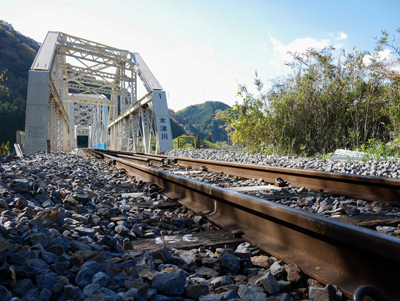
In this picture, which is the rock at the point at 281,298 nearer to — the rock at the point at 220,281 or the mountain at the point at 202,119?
the rock at the point at 220,281

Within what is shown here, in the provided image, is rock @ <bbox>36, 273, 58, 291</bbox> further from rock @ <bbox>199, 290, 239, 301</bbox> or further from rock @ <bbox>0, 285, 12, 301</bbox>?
rock @ <bbox>199, 290, 239, 301</bbox>

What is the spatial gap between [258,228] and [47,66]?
1206 centimetres

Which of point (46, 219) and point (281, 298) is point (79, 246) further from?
point (281, 298)

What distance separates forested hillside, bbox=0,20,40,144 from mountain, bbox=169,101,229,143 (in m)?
57.5

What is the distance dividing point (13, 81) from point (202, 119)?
267ft

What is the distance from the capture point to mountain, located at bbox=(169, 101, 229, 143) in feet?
369

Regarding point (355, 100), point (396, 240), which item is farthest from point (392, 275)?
point (355, 100)

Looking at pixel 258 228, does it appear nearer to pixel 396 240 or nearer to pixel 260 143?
pixel 396 240

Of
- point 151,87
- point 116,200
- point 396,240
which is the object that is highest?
point 151,87

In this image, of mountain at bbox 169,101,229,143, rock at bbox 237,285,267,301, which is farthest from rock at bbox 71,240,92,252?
mountain at bbox 169,101,229,143

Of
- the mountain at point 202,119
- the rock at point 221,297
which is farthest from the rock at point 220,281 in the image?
the mountain at point 202,119

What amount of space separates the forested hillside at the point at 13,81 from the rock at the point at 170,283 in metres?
53.4

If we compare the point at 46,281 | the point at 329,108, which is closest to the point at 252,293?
the point at 46,281

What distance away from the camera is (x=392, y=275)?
3.33 feet
